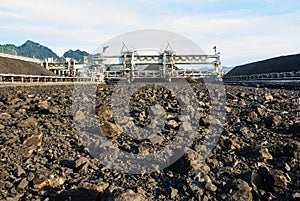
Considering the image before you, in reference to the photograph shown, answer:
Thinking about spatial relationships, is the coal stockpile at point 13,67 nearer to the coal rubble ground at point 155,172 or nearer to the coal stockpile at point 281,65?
the coal rubble ground at point 155,172

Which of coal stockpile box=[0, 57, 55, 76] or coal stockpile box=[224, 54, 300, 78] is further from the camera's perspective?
coal stockpile box=[224, 54, 300, 78]

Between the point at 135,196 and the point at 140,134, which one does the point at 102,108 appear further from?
the point at 135,196

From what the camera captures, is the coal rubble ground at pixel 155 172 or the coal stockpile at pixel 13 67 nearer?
the coal rubble ground at pixel 155 172

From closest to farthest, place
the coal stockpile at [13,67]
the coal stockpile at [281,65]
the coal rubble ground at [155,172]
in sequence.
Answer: the coal rubble ground at [155,172], the coal stockpile at [13,67], the coal stockpile at [281,65]

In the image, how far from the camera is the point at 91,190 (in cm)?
459

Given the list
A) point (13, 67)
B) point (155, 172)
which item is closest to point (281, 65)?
point (13, 67)

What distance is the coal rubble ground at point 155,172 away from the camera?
4594 mm

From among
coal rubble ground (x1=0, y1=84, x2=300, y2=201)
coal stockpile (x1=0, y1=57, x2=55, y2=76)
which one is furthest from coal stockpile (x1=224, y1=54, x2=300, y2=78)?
coal rubble ground (x1=0, y1=84, x2=300, y2=201)

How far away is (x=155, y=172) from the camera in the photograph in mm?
5441

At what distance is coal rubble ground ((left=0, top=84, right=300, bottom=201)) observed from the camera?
459 centimetres

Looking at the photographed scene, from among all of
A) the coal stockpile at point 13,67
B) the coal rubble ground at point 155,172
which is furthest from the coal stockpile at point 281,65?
the coal rubble ground at point 155,172

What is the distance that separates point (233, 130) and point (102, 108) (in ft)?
12.9

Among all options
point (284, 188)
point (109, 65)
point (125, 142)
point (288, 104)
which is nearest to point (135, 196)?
point (284, 188)

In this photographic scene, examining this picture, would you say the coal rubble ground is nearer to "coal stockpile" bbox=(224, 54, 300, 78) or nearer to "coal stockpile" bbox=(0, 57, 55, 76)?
"coal stockpile" bbox=(0, 57, 55, 76)
